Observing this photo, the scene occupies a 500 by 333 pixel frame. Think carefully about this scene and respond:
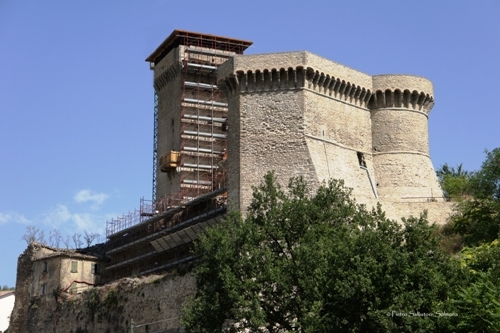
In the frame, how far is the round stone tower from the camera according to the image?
1825 inches

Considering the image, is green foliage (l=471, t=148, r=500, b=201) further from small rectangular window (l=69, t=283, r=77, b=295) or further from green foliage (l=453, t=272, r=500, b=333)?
small rectangular window (l=69, t=283, r=77, b=295)

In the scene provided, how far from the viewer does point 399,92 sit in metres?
47.1

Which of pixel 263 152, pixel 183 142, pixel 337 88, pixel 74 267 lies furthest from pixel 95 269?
pixel 337 88

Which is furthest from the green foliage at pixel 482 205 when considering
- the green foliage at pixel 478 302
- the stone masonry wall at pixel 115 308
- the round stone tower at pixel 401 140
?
the stone masonry wall at pixel 115 308

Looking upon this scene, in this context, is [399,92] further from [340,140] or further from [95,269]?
[95,269]

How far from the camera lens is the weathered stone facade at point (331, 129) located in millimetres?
42000

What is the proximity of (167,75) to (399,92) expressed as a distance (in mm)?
19635

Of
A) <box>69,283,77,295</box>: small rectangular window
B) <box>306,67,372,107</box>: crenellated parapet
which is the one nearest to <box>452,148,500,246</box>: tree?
<box>306,67,372,107</box>: crenellated parapet

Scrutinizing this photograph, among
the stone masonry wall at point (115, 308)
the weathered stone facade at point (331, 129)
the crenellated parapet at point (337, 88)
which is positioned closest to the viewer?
the weathered stone facade at point (331, 129)

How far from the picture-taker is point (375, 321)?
29609 mm

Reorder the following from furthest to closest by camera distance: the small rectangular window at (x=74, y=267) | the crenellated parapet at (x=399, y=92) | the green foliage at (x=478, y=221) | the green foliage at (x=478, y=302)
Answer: the small rectangular window at (x=74, y=267) → the crenellated parapet at (x=399, y=92) → the green foliage at (x=478, y=221) → the green foliage at (x=478, y=302)

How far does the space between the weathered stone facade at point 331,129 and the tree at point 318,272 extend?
6484 millimetres

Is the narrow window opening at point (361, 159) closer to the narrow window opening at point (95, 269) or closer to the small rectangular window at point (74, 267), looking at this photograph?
the small rectangular window at point (74, 267)

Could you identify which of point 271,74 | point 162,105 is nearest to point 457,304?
point 271,74
